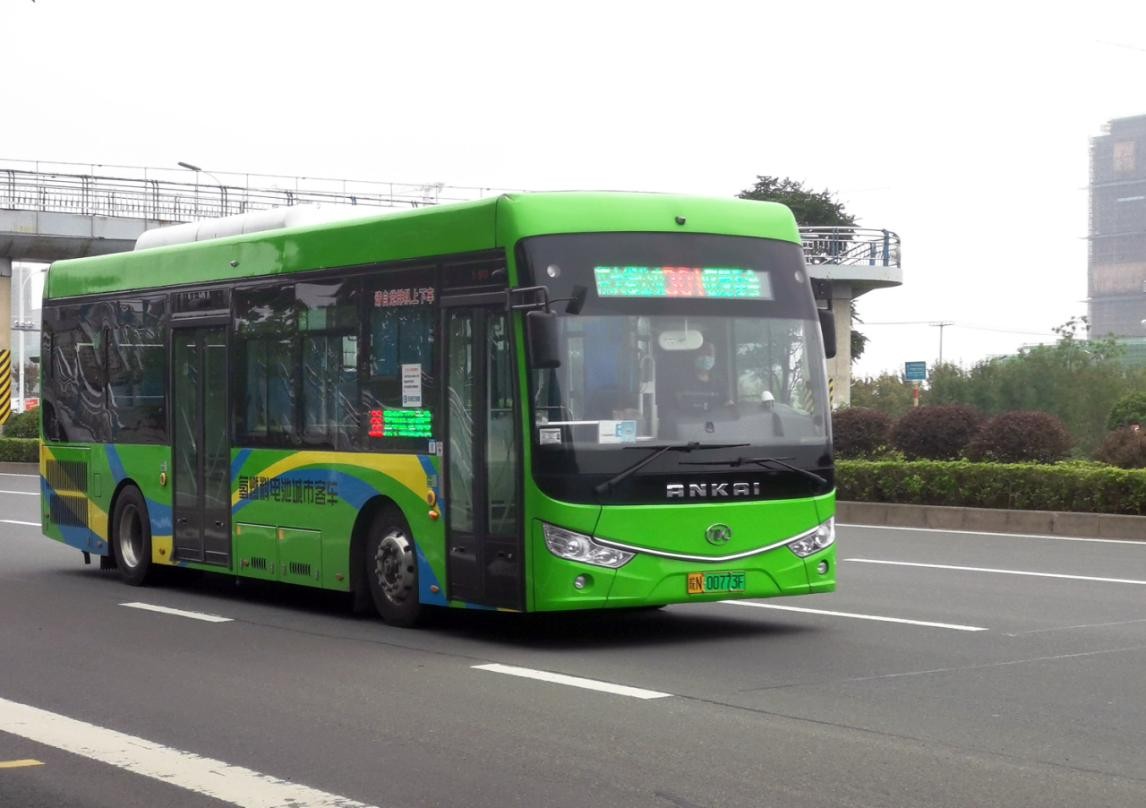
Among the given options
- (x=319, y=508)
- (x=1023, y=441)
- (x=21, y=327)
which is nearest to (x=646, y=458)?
(x=319, y=508)

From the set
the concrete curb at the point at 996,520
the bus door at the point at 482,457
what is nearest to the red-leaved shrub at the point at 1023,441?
the concrete curb at the point at 996,520

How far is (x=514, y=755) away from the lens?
7.80 m

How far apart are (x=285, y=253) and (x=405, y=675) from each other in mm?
4838

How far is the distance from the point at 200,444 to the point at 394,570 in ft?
10.7

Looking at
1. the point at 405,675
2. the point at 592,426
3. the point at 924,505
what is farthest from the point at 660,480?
the point at 924,505

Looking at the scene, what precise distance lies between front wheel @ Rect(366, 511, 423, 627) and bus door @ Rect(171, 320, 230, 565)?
7.59 ft

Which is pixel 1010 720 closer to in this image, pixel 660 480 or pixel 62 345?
pixel 660 480

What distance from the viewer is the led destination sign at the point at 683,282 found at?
444 inches

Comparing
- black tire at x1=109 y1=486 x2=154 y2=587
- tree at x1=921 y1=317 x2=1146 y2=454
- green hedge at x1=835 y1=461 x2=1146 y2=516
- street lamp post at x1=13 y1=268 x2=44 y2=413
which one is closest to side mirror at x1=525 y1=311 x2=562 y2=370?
black tire at x1=109 y1=486 x2=154 y2=587

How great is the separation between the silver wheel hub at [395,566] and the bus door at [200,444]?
2.45 m

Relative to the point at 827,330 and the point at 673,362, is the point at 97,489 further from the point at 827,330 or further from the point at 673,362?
the point at 827,330

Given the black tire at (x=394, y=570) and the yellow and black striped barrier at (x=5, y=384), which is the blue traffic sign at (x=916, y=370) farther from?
the black tire at (x=394, y=570)

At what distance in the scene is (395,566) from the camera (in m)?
12.6

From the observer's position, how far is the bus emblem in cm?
1141
